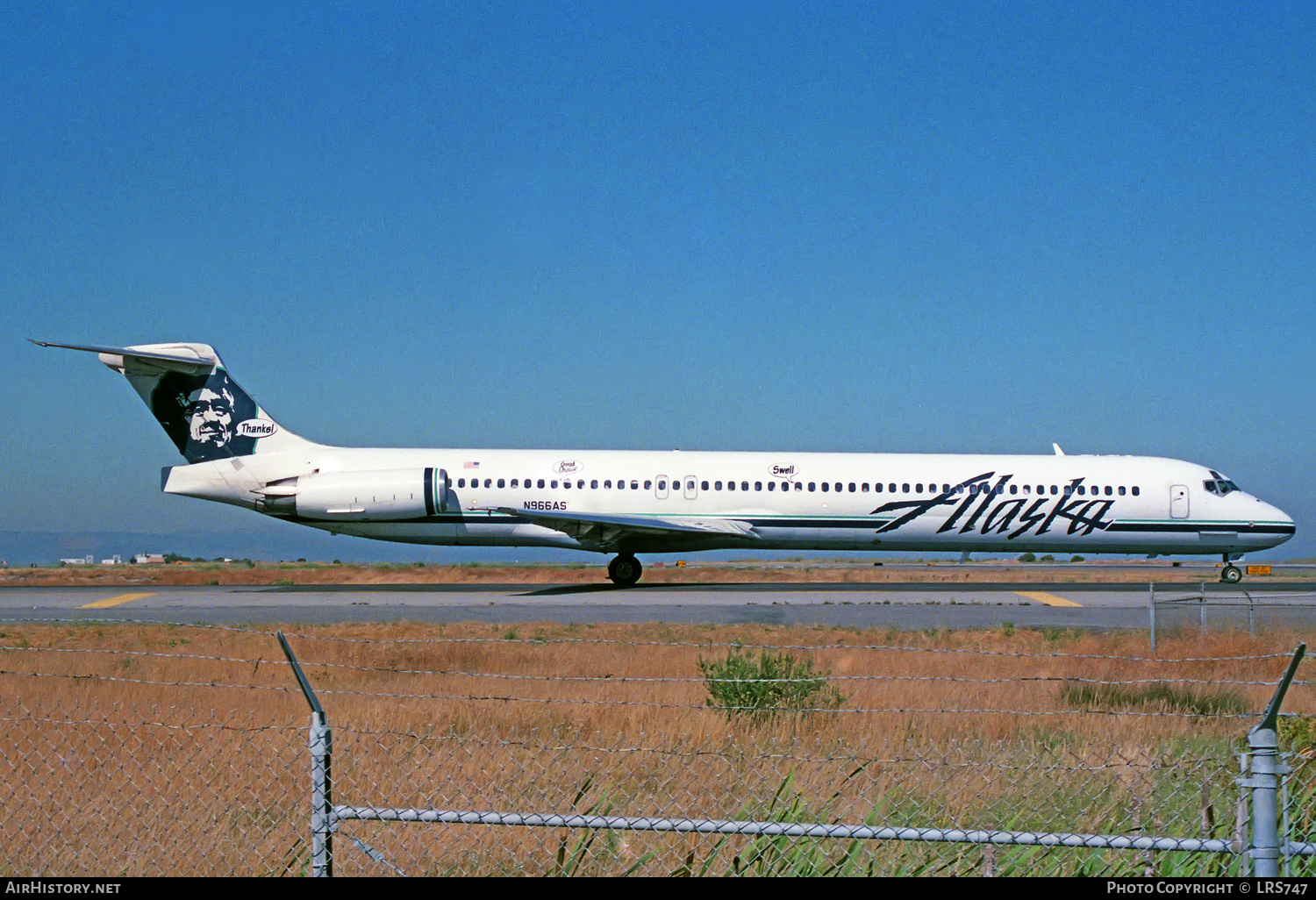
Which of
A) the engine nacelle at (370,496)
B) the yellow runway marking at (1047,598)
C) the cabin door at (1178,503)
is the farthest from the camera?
the cabin door at (1178,503)

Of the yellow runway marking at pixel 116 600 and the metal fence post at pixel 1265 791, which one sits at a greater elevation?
the metal fence post at pixel 1265 791

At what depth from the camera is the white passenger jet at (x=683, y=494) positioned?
26.0 m

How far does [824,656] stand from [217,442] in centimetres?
1852

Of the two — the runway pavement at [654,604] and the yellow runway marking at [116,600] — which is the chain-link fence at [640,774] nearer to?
the runway pavement at [654,604]

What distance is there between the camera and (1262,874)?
392 centimetres

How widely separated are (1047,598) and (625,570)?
9560mm

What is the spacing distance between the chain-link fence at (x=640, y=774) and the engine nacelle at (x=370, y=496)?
12703 millimetres

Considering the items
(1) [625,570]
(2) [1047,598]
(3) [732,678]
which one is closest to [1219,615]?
(2) [1047,598]

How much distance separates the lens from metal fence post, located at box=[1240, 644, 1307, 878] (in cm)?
390

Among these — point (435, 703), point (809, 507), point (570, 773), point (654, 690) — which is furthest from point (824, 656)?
point (809, 507)

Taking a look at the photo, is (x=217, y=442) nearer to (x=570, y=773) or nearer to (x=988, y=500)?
(x=988, y=500)

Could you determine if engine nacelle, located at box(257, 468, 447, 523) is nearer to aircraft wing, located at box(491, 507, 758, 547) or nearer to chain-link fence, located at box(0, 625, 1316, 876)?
aircraft wing, located at box(491, 507, 758, 547)

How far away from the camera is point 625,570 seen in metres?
26.5

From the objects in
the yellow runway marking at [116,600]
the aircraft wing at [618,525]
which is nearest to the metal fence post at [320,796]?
the yellow runway marking at [116,600]
